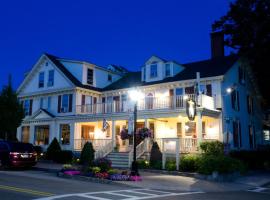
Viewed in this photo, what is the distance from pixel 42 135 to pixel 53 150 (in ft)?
15.6

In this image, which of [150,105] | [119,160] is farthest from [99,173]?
[150,105]

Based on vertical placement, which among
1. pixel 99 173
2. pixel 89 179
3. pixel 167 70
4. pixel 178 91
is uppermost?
pixel 167 70

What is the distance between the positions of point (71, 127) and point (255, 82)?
56.3 feet

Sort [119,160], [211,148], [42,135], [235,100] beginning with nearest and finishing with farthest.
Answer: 1. [211,148]
2. [119,160]
3. [235,100]
4. [42,135]

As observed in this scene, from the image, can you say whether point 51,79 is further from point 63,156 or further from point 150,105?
point 150,105

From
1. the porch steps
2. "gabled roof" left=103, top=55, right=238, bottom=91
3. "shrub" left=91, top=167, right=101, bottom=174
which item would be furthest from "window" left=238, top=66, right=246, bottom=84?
"shrub" left=91, top=167, right=101, bottom=174

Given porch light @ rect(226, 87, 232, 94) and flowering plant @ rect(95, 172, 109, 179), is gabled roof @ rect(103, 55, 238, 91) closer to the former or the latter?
porch light @ rect(226, 87, 232, 94)

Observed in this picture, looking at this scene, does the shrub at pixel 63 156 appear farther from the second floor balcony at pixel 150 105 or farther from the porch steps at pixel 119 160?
the porch steps at pixel 119 160

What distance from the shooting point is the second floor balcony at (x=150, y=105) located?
Answer: 69.8 ft

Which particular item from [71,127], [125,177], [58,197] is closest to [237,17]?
[71,127]

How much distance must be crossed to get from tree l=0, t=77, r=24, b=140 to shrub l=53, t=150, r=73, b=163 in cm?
512

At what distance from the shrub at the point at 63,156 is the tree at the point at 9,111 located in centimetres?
512

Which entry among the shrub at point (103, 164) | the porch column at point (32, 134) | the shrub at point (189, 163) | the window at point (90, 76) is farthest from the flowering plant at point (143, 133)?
the porch column at point (32, 134)

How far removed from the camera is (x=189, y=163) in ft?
59.1
